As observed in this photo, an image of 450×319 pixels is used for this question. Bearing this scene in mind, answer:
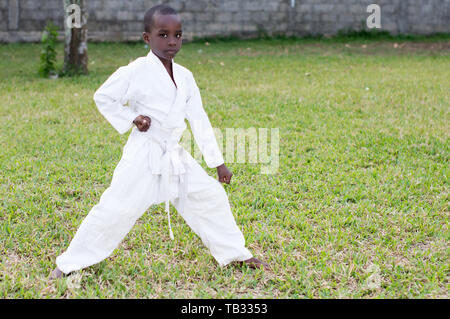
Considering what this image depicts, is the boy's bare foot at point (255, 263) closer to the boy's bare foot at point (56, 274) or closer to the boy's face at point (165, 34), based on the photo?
the boy's bare foot at point (56, 274)

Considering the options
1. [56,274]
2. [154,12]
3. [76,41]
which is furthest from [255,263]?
[76,41]

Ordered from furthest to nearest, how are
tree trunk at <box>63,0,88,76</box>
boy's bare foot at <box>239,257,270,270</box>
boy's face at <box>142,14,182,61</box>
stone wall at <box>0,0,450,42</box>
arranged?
stone wall at <box>0,0,450,42</box> < tree trunk at <box>63,0,88,76</box> < boy's bare foot at <box>239,257,270,270</box> < boy's face at <box>142,14,182,61</box>

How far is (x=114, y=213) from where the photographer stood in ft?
7.68

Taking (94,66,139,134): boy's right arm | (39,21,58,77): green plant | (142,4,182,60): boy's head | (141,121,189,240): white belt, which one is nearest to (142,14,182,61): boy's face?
(142,4,182,60): boy's head

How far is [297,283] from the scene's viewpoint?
249 cm

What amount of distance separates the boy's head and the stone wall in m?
9.94

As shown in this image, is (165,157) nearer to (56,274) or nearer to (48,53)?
(56,274)

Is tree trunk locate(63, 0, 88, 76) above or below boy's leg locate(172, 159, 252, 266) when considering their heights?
above

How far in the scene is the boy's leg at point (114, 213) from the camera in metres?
2.34

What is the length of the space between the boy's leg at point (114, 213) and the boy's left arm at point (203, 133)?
0.30m

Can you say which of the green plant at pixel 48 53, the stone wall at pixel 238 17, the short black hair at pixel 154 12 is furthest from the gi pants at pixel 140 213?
the stone wall at pixel 238 17

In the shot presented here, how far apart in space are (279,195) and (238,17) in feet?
30.9

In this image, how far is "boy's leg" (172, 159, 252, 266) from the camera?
2.45 meters

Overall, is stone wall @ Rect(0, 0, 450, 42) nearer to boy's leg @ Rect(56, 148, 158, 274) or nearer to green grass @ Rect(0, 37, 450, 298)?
green grass @ Rect(0, 37, 450, 298)
